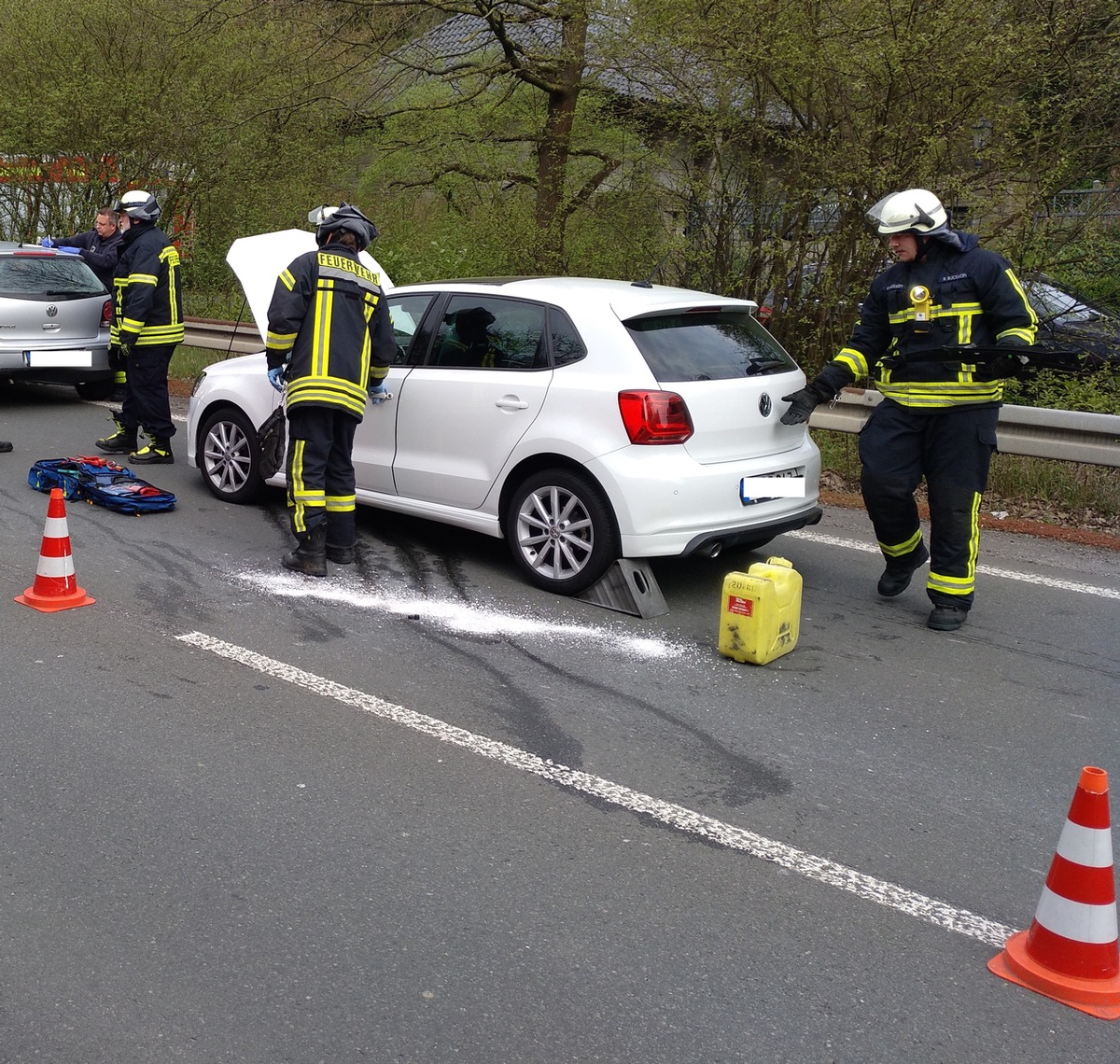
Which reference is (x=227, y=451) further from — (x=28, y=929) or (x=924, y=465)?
A: (x=28, y=929)

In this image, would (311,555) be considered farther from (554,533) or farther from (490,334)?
(490,334)

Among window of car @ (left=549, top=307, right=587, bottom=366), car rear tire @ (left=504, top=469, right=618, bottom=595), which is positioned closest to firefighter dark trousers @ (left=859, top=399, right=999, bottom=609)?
car rear tire @ (left=504, top=469, right=618, bottom=595)

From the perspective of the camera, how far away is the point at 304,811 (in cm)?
398

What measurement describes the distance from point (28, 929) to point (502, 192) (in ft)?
34.3

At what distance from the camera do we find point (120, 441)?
9586 mm

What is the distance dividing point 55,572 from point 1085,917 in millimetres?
4701

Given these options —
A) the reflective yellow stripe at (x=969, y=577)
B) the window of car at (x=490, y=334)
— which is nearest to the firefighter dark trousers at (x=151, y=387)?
the window of car at (x=490, y=334)

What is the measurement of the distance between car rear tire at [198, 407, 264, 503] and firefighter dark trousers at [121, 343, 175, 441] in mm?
1133

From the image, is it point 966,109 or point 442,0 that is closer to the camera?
point 966,109

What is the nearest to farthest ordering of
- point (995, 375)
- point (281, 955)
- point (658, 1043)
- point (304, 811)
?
point (658, 1043), point (281, 955), point (304, 811), point (995, 375)

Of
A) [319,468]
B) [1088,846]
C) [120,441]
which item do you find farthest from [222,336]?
[1088,846]

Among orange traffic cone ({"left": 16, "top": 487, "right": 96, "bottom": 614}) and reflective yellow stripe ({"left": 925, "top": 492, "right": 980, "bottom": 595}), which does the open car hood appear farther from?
reflective yellow stripe ({"left": 925, "top": 492, "right": 980, "bottom": 595})

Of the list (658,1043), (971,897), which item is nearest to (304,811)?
(658,1043)

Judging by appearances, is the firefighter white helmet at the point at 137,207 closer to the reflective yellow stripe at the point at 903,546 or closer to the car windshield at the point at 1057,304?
the reflective yellow stripe at the point at 903,546
